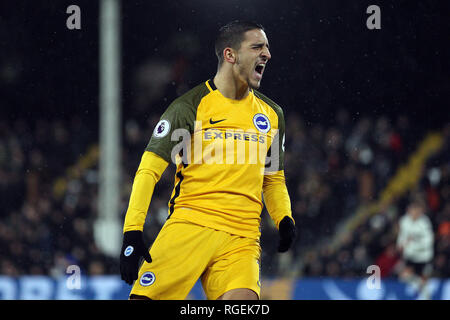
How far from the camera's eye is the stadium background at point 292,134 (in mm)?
8727

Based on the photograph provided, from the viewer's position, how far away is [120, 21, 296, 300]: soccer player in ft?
11.5

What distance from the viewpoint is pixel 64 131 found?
1114 centimetres

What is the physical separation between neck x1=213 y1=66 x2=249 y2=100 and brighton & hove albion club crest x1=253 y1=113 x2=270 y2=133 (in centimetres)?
14

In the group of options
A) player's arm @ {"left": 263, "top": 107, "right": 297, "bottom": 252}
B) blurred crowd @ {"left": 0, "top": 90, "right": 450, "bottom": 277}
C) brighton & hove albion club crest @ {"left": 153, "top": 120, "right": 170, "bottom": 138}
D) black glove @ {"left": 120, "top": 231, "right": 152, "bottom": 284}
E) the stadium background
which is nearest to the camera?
black glove @ {"left": 120, "top": 231, "right": 152, "bottom": 284}

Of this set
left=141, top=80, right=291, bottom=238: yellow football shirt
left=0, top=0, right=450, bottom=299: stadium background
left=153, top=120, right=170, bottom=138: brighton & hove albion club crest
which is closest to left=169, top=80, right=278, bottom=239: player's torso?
left=141, top=80, right=291, bottom=238: yellow football shirt

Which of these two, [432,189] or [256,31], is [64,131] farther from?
[256,31]

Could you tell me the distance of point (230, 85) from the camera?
3.79 meters

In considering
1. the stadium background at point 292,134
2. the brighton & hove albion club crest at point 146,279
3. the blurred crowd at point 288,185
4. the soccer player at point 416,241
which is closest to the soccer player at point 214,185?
the brighton & hove albion club crest at point 146,279

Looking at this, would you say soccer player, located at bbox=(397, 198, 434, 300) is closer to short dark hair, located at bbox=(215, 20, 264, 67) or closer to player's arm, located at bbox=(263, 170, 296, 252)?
player's arm, located at bbox=(263, 170, 296, 252)

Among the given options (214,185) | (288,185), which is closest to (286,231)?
(214,185)

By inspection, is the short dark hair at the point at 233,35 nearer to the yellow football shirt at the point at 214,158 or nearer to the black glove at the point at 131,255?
the yellow football shirt at the point at 214,158

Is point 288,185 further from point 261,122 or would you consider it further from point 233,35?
point 233,35

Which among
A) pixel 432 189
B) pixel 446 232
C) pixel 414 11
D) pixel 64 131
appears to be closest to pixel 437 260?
pixel 446 232
